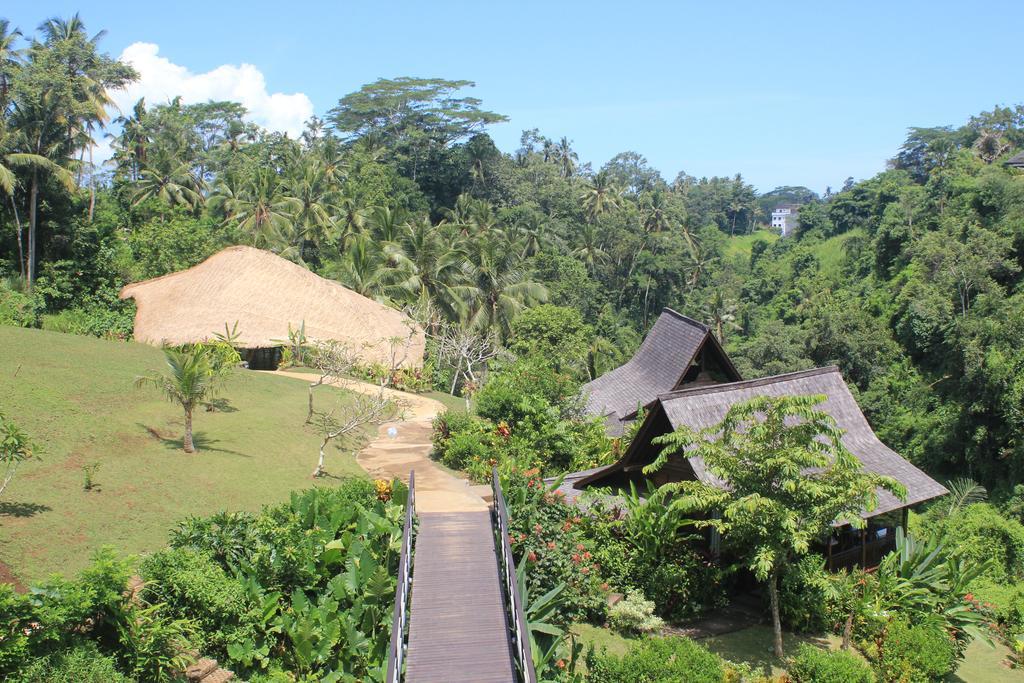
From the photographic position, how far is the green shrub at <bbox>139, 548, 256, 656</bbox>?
9789 millimetres

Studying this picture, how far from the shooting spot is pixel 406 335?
30.9 metres

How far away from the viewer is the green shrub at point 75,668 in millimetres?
7905

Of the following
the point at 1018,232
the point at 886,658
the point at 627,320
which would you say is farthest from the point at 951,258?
the point at 886,658

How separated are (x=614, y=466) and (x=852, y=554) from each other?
477cm

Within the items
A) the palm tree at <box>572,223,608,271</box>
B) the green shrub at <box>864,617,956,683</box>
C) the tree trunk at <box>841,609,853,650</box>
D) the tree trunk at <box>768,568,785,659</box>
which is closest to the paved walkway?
the tree trunk at <box>768,568,785,659</box>

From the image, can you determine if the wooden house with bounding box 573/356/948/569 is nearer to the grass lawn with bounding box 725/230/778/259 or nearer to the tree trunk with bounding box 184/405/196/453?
the tree trunk with bounding box 184/405/196/453

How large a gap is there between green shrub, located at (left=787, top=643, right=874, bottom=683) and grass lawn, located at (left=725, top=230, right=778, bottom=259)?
83296mm

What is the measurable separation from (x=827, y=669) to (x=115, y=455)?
11975 mm

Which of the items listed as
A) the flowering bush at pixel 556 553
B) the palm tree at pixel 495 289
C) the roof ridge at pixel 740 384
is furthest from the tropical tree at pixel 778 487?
the palm tree at pixel 495 289

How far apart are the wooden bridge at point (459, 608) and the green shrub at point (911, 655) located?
6.14 m

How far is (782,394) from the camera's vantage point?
16.0m

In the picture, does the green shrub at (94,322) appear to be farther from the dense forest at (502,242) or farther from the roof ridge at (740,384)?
the roof ridge at (740,384)

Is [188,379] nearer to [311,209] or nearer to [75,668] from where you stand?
[75,668]

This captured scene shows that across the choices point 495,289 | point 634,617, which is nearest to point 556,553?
point 634,617
